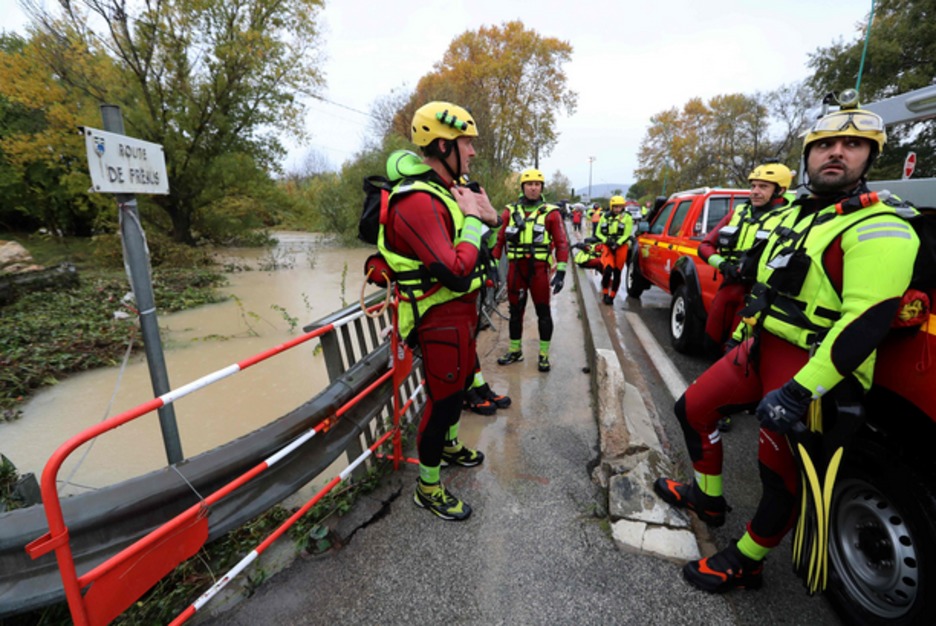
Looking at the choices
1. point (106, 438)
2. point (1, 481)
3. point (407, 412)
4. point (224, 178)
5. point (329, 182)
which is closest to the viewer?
point (1, 481)

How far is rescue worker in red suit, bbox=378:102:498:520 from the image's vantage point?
2.17 metres

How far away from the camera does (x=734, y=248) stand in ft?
12.7

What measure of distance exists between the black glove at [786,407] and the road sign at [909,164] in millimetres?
3319

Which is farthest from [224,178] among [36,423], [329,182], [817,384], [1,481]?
[817,384]

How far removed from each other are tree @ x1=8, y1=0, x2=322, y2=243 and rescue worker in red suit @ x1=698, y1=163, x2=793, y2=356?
15.2 m

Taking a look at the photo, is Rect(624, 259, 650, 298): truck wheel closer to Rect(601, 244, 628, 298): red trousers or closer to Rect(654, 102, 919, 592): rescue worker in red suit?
Rect(601, 244, 628, 298): red trousers

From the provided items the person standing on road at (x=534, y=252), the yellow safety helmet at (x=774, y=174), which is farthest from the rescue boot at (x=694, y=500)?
the yellow safety helmet at (x=774, y=174)

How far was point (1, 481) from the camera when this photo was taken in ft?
9.63

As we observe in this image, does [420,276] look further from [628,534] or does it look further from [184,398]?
[184,398]

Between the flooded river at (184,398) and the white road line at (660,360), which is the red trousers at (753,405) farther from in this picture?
the flooded river at (184,398)

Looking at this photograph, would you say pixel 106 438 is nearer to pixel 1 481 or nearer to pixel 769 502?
pixel 1 481

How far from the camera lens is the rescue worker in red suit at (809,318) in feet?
4.95

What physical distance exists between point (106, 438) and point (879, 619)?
6.04 m

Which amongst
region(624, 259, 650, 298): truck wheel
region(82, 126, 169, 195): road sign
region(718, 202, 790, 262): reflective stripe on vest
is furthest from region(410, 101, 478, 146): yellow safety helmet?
region(624, 259, 650, 298): truck wheel
